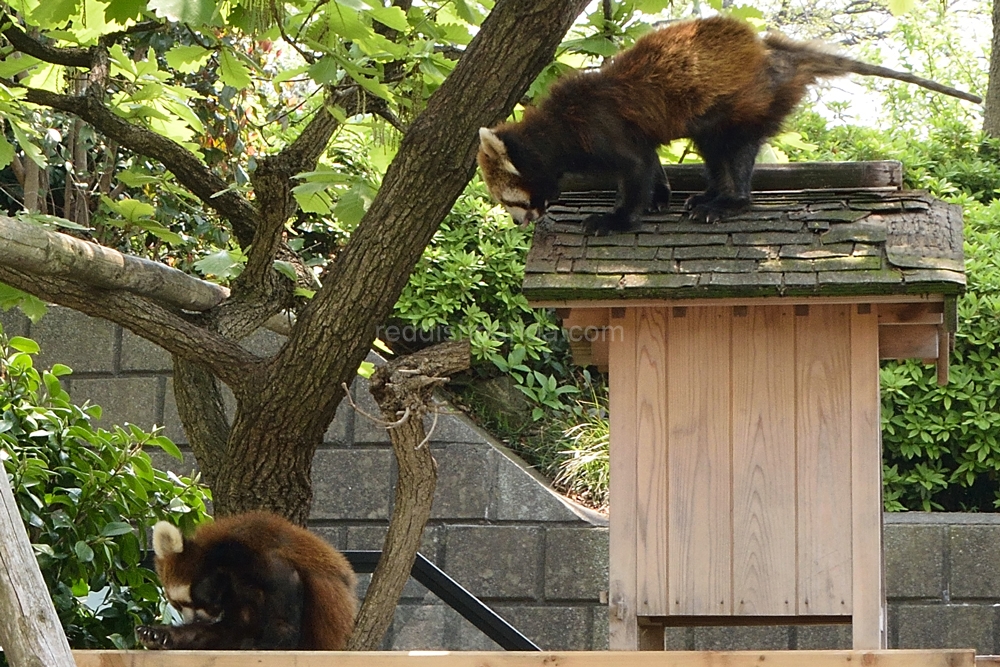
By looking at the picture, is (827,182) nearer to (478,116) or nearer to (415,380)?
(478,116)

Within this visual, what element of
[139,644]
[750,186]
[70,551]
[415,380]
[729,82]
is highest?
[729,82]

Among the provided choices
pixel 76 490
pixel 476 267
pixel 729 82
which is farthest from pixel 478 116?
pixel 476 267

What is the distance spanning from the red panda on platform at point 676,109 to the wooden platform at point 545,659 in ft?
6.21

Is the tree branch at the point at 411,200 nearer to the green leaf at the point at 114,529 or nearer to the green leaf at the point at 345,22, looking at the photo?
the green leaf at the point at 345,22

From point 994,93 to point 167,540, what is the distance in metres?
7.86

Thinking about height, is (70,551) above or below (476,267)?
below

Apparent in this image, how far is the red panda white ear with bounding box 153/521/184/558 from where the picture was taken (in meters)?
4.37

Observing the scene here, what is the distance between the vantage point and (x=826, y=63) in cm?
509

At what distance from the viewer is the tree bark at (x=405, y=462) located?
4379mm

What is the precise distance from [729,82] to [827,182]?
0.55 meters

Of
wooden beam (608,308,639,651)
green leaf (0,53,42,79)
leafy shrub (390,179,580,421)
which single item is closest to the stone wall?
leafy shrub (390,179,580,421)

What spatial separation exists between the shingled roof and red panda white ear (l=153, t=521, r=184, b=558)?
1521 millimetres

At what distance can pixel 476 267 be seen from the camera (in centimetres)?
793

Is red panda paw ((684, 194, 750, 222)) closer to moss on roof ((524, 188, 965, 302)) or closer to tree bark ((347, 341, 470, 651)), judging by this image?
moss on roof ((524, 188, 965, 302))
